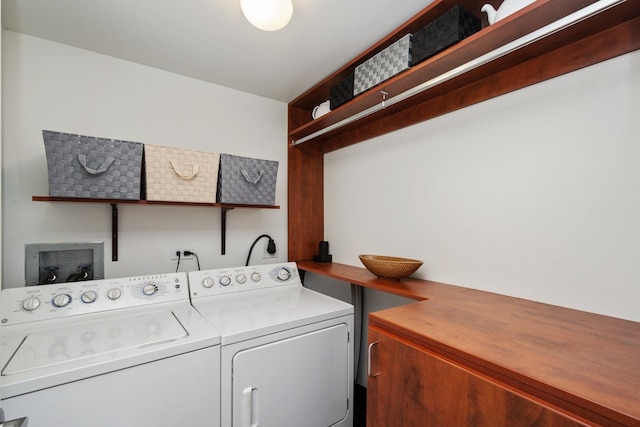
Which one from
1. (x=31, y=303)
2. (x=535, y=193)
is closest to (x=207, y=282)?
(x=31, y=303)

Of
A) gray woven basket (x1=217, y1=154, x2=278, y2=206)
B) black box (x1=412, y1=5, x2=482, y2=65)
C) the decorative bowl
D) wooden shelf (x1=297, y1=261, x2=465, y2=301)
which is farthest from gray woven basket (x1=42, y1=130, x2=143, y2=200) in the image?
black box (x1=412, y1=5, x2=482, y2=65)

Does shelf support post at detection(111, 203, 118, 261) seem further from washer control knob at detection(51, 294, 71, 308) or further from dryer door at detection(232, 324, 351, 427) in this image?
dryer door at detection(232, 324, 351, 427)

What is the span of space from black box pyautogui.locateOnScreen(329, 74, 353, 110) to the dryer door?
1.37m

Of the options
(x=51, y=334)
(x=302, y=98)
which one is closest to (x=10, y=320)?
(x=51, y=334)

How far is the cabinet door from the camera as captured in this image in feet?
2.34

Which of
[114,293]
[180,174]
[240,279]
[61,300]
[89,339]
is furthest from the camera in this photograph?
[240,279]

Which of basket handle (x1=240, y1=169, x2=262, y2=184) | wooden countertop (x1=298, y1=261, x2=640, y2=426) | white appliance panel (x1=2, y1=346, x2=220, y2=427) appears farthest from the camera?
basket handle (x1=240, y1=169, x2=262, y2=184)

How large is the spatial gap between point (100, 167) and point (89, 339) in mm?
816

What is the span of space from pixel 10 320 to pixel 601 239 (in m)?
2.48

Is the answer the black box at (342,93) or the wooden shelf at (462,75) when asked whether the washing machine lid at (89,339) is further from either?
the black box at (342,93)

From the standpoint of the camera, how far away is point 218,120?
2184 mm

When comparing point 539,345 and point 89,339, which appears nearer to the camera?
point 539,345

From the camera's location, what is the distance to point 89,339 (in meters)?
1.19

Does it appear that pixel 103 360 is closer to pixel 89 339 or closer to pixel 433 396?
pixel 89 339
